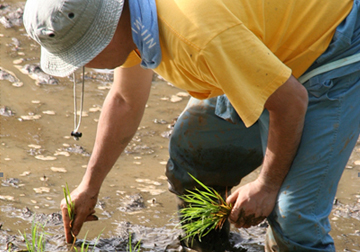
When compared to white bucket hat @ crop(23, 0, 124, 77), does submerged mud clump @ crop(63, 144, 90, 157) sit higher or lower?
lower

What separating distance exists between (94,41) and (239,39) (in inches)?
20.1

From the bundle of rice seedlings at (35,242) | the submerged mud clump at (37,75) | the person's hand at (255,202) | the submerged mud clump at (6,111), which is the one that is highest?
the person's hand at (255,202)

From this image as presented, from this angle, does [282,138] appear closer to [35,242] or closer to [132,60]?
[132,60]

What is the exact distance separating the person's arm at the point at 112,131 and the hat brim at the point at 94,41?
566 mm

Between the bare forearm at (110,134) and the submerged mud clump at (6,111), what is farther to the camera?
the submerged mud clump at (6,111)

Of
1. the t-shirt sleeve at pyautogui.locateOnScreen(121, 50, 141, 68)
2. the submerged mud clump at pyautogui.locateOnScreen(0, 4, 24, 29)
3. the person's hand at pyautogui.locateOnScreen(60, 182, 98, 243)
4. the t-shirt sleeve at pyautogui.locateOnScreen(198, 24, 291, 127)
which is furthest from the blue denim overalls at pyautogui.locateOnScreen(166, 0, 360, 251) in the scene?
the submerged mud clump at pyautogui.locateOnScreen(0, 4, 24, 29)

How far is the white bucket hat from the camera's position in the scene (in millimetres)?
1621

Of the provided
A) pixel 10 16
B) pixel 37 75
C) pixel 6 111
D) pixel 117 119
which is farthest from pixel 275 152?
pixel 10 16

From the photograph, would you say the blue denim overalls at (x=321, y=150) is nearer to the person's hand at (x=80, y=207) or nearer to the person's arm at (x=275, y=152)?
the person's arm at (x=275, y=152)

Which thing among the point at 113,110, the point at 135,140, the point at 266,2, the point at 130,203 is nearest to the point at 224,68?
the point at 266,2

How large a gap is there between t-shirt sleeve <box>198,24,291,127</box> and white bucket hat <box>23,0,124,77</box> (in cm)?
36

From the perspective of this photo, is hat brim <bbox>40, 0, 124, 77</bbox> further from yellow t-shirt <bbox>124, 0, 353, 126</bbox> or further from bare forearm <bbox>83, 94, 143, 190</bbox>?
bare forearm <bbox>83, 94, 143, 190</bbox>

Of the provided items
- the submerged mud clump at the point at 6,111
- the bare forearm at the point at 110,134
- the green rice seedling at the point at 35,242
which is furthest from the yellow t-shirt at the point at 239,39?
the submerged mud clump at the point at 6,111

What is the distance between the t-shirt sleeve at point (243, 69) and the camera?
157 cm
